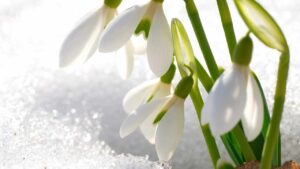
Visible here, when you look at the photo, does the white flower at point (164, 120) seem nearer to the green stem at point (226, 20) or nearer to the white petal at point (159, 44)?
the white petal at point (159, 44)

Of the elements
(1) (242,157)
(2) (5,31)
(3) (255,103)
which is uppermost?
(3) (255,103)

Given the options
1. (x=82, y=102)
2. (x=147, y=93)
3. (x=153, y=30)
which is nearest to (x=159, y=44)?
(x=153, y=30)

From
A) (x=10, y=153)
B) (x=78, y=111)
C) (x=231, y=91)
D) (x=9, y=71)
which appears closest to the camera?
(x=231, y=91)

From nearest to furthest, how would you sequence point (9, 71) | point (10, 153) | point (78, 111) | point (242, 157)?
point (242, 157) < point (10, 153) < point (78, 111) < point (9, 71)

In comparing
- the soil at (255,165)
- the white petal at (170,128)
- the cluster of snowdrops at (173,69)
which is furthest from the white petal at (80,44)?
the soil at (255,165)

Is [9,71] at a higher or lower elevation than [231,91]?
lower

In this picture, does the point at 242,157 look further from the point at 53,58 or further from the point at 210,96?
the point at 53,58

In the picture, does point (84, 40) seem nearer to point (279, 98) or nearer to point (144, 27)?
point (144, 27)

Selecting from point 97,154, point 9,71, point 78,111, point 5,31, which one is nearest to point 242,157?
point 97,154
